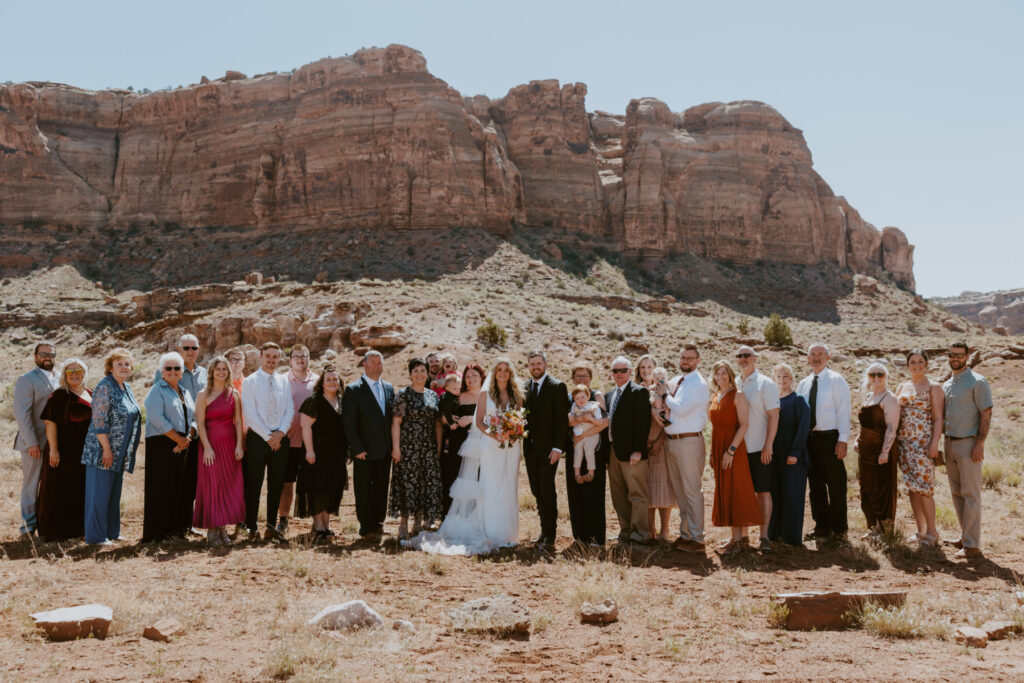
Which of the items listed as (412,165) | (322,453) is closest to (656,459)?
Result: (322,453)

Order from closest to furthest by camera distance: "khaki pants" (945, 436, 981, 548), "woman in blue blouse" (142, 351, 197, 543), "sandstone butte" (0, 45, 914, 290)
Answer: "khaki pants" (945, 436, 981, 548) < "woman in blue blouse" (142, 351, 197, 543) < "sandstone butte" (0, 45, 914, 290)

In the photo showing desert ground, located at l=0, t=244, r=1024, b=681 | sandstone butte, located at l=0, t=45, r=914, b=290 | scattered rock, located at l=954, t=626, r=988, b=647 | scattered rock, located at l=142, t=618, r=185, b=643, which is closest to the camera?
desert ground, located at l=0, t=244, r=1024, b=681

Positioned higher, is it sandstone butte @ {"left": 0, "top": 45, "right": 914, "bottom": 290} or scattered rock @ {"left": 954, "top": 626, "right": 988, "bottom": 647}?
sandstone butte @ {"left": 0, "top": 45, "right": 914, "bottom": 290}

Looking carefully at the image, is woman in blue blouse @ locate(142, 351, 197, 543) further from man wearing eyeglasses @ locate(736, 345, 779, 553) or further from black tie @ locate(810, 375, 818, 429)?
black tie @ locate(810, 375, 818, 429)

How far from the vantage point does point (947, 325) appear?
53.9 metres

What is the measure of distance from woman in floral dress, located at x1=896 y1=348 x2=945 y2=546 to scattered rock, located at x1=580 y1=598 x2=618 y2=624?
447 centimetres

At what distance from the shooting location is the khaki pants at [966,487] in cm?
762

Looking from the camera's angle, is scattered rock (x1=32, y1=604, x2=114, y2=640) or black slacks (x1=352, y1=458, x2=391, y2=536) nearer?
scattered rock (x1=32, y1=604, x2=114, y2=640)

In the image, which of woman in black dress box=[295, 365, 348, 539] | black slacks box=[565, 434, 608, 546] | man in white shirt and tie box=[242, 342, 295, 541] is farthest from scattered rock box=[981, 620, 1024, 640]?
man in white shirt and tie box=[242, 342, 295, 541]

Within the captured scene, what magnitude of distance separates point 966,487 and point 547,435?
4.59 meters

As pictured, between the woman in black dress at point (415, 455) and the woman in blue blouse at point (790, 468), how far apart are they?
3.94m

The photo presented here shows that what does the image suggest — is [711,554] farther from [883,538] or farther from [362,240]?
[362,240]

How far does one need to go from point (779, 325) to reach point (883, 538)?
2970cm

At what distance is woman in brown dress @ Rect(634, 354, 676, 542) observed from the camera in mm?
8141
